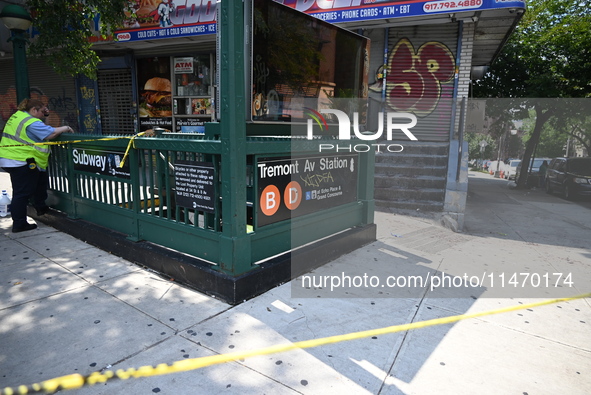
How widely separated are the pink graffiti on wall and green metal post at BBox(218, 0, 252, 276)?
8293mm

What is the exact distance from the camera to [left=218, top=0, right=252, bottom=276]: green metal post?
11.2 ft

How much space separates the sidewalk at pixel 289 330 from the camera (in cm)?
267

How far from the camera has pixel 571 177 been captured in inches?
582

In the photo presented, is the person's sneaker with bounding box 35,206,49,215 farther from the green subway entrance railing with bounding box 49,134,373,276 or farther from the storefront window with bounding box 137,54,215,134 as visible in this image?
the storefront window with bounding box 137,54,215,134

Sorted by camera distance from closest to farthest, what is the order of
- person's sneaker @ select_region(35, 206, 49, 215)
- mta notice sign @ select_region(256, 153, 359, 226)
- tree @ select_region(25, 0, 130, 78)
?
mta notice sign @ select_region(256, 153, 359, 226), person's sneaker @ select_region(35, 206, 49, 215), tree @ select_region(25, 0, 130, 78)

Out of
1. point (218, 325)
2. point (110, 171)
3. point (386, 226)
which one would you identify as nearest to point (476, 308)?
point (218, 325)

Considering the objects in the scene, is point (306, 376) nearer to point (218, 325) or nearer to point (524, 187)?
point (218, 325)

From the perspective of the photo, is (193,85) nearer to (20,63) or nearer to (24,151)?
(20,63)

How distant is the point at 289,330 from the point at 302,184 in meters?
1.76

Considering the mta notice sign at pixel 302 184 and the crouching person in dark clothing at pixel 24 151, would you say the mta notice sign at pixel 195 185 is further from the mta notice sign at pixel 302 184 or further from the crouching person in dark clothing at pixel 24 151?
the crouching person in dark clothing at pixel 24 151

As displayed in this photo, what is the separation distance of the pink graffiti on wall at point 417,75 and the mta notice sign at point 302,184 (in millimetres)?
6171

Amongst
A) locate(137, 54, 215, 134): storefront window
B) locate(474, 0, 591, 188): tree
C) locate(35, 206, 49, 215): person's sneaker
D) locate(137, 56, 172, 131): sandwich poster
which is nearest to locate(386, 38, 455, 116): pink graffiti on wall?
locate(137, 54, 215, 134): storefront window

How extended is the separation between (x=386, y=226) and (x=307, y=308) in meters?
3.78

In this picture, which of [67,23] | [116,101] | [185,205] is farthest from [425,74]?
[116,101]
